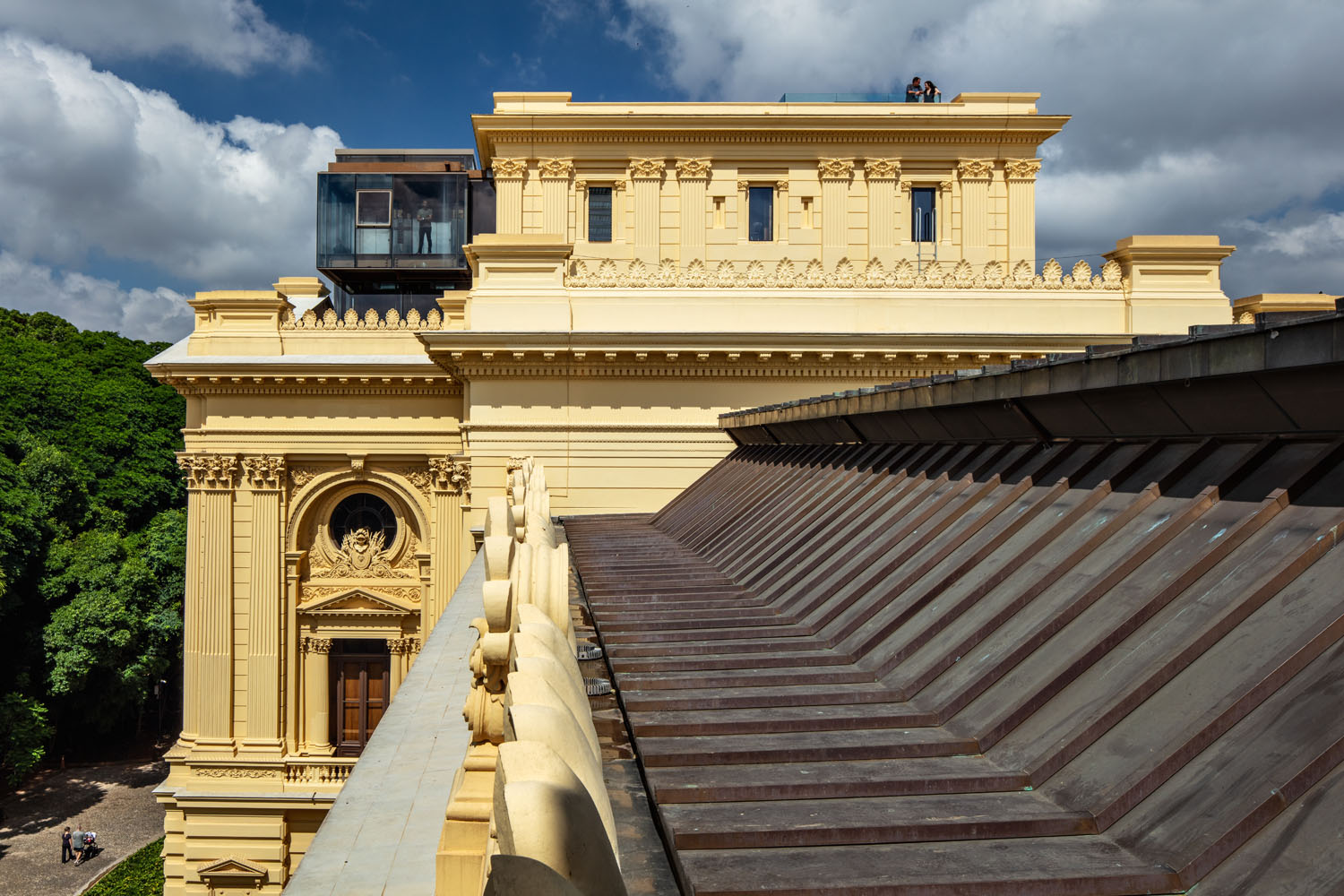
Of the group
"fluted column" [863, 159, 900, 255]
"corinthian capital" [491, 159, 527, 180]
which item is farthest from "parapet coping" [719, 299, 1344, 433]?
"corinthian capital" [491, 159, 527, 180]

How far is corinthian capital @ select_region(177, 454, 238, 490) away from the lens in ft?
77.7

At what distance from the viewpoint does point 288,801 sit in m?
23.2

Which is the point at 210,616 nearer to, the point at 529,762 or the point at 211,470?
the point at 211,470

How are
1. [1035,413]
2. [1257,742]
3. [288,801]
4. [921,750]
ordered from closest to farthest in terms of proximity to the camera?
1. [1257,742]
2. [921,750]
3. [1035,413]
4. [288,801]

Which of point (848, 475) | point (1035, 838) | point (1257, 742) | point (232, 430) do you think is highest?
point (232, 430)

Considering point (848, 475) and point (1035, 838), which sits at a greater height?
point (848, 475)

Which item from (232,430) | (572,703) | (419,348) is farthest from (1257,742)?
(232,430)

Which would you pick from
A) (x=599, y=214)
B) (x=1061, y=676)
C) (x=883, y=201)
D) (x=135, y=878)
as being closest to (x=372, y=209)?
(x=599, y=214)

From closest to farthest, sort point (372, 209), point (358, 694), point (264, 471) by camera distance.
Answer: point (264, 471) < point (358, 694) < point (372, 209)

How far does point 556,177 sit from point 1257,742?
95.8 ft

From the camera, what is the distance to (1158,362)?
359 cm

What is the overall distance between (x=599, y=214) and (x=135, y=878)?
23.1 metres

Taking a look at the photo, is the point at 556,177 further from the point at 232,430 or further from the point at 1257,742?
the point at 1257,742

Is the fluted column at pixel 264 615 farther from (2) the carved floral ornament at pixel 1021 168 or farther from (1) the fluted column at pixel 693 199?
(2) the carved floral ornament at pixel 1021 168
